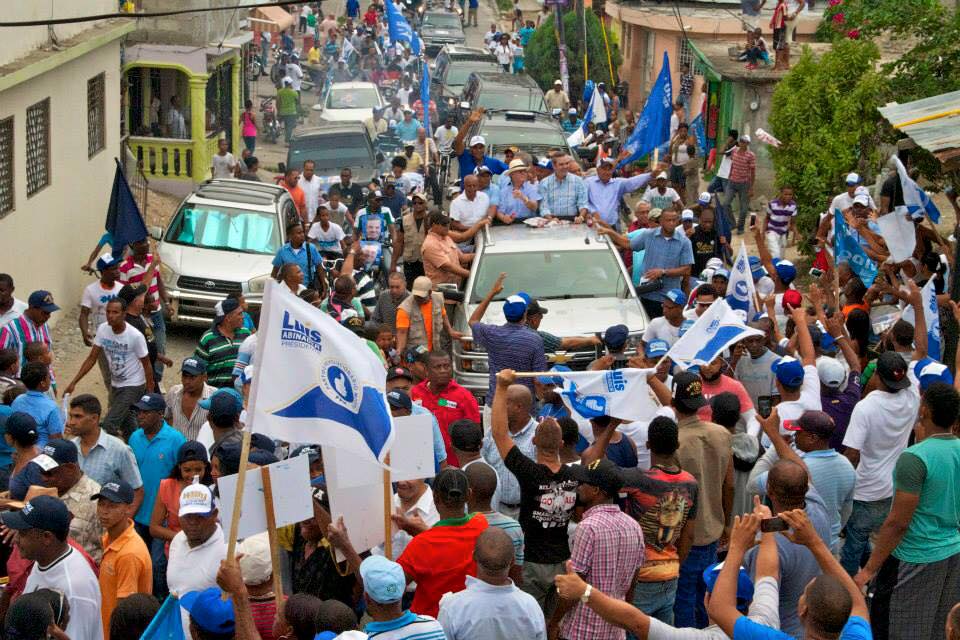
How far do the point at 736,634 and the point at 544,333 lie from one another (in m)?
6.16

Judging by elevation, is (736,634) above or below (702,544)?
above

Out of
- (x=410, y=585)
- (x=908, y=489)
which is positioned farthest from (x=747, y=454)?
(x=410, y=585)

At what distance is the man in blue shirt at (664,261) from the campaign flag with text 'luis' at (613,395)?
508cm

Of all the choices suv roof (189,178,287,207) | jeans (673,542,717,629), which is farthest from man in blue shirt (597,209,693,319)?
suv roof (189,178,287,207)

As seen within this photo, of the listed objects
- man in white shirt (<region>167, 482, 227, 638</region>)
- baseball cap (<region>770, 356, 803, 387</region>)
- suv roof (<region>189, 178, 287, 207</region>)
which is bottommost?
suv roof (<region>189, 178, 287, 207</region>)

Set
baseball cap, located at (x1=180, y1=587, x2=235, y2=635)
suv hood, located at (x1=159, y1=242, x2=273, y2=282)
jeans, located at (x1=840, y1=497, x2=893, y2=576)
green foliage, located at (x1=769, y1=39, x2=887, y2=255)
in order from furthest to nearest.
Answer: green foliage, located at (x1=769, y1=39, x2=887, y2=255), suv hood, located at (x1=159, y1=242, x2=273, y2=282), jeans, located at (x1=840, y1=497, x2=893, y2=576), baseball cap, located at (x1=180, y1=587, x2=235, y2=635)

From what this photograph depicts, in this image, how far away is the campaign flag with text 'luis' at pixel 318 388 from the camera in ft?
20.0

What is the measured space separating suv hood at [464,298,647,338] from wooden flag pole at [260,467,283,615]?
6.00m

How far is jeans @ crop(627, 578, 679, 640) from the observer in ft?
22.5

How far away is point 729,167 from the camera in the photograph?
20.8m

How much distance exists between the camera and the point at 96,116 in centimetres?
1995

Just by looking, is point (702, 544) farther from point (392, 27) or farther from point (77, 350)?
point (392, 27)

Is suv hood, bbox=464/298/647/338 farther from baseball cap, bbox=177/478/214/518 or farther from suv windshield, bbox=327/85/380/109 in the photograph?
suv windshield, bbox=327/85/380/109

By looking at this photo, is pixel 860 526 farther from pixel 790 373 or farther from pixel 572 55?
pixel 572 55
